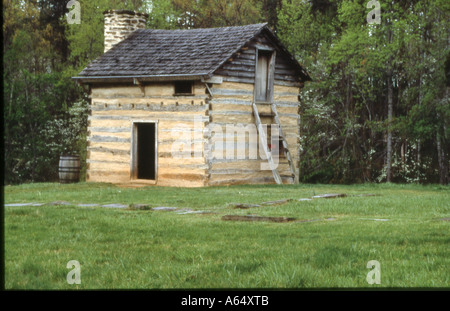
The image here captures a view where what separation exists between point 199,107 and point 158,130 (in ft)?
6.05

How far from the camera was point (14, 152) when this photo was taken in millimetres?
35906

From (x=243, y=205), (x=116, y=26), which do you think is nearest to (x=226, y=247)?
(x=243, y=205)

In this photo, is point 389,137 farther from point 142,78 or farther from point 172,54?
point 142,78

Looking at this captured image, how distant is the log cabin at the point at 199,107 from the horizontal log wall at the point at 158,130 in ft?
0.11

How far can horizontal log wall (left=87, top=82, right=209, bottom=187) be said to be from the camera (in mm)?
22656

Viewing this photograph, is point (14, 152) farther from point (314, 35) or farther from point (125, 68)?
point (314, 35)

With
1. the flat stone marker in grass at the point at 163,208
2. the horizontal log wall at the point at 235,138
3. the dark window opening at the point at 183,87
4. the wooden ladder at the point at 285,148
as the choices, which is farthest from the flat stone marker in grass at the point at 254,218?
the wooden ladder at the point at 285,148

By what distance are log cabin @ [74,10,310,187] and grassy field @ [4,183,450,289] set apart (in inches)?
370

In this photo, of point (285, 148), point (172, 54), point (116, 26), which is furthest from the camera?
point (116, 26)

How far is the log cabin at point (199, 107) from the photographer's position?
22750 millimetres

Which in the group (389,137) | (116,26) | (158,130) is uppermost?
(116,26)

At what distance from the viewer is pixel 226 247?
835cm

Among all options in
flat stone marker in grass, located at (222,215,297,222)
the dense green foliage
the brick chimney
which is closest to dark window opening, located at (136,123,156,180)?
the brick chimney
